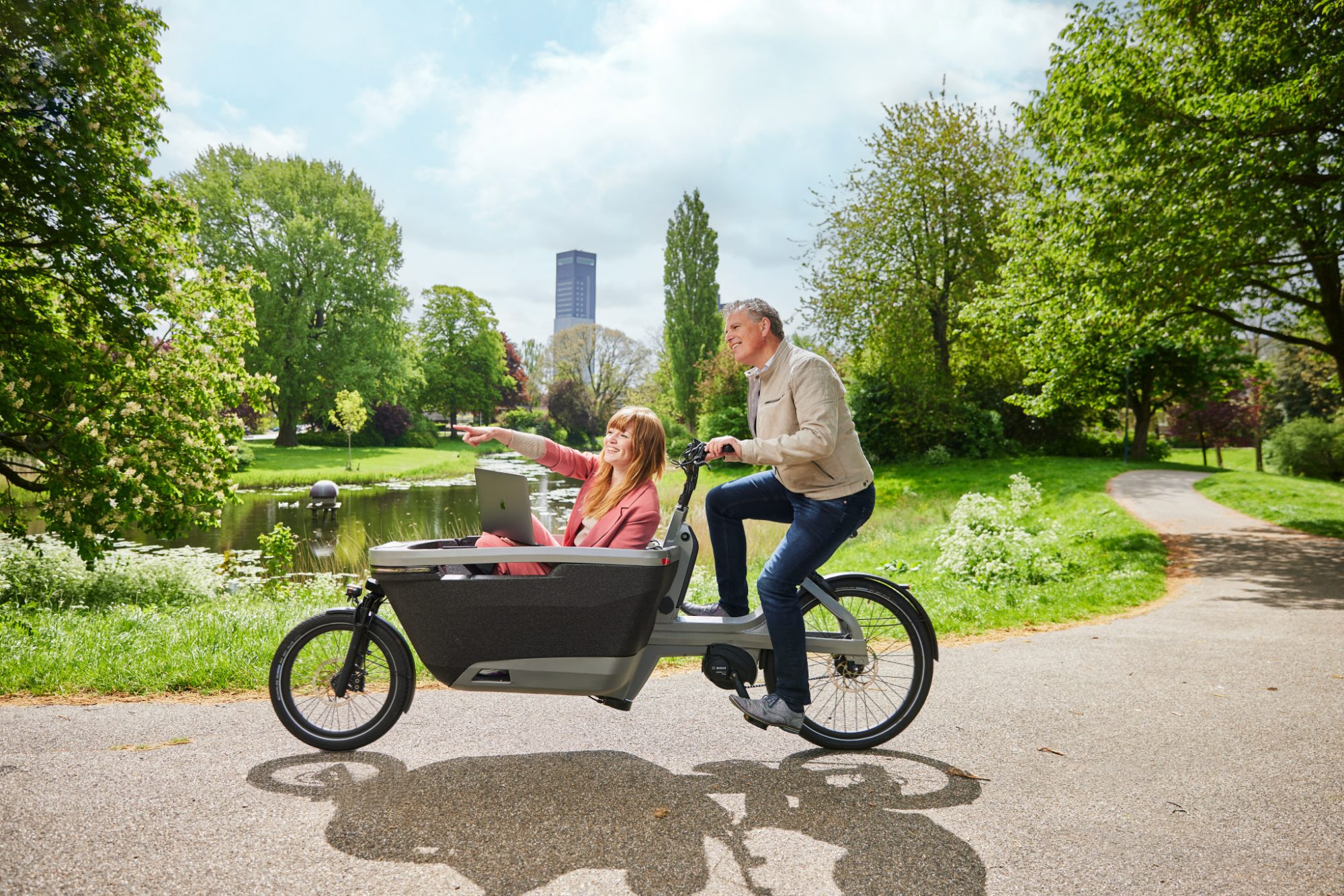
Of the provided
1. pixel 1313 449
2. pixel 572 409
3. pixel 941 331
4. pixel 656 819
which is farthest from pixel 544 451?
pixel 572 409

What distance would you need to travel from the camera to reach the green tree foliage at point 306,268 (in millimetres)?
31188

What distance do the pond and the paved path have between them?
6431 mm

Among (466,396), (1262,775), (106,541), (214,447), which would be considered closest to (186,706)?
(1262,775)

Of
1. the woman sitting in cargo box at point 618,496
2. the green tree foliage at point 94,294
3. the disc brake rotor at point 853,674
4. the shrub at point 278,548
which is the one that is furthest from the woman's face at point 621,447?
the shrub at point 278,548

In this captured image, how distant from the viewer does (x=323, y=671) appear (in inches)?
125

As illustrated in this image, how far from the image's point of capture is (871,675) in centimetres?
338

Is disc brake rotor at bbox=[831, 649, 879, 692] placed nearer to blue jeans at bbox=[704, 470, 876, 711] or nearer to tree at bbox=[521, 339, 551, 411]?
blue jeans at bbox=[704, 470, 876, 711]

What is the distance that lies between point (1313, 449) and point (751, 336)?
2691cm

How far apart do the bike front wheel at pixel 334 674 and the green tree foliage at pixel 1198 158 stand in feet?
35.2

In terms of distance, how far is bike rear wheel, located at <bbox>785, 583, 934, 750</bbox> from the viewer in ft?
10.8

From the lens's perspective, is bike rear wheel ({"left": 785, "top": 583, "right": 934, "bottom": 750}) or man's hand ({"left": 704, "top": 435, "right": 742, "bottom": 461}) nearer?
man's hand ({"left": 704, "top": 435, "right": 742, "bottom": 461})

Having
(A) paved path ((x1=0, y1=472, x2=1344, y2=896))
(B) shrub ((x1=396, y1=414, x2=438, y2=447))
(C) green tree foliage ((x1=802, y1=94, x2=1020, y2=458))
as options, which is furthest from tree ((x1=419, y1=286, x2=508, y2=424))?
(A) paved path ((x1=0, y1=472, x2=1344, y2=896))

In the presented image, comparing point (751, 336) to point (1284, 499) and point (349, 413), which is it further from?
point (349, 413)

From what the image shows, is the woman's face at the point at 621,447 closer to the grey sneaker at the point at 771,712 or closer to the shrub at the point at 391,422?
the grey sneaker at the point at 771,712
